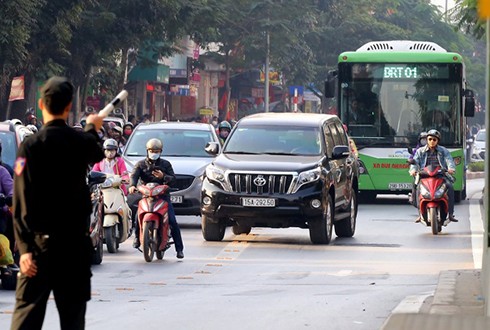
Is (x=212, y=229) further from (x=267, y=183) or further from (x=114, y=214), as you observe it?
(x=114, y=214)

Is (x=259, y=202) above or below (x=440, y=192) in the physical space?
above

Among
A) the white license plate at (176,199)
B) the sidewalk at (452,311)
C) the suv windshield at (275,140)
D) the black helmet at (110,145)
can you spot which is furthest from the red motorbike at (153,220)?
the white license plate at (176,199)

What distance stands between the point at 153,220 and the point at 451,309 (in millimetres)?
6314

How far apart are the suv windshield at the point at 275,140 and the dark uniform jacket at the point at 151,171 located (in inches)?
129

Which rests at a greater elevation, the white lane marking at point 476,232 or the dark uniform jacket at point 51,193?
the dark uniform jacket at point 51,193

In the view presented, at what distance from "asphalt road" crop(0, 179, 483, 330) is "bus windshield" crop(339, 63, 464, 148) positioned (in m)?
6.32

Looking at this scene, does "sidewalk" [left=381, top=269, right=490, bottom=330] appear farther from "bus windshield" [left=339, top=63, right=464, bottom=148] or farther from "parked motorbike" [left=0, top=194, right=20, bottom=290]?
"bus windshield" [left=339, top=63, right=464, bottom=148]

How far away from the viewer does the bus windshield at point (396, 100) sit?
29.1 meters

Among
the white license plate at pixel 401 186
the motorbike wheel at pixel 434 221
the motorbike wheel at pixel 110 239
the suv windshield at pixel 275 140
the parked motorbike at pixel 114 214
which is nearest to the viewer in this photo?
the parked motorbike at pixel 114 214

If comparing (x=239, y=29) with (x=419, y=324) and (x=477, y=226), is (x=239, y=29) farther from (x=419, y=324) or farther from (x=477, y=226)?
(x=419, y=324)

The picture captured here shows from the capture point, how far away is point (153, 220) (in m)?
16.8

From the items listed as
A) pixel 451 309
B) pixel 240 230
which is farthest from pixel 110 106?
pixel 240 230

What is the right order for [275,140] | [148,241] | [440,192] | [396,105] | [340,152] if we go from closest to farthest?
→ [148,241], [340,152], [275,140], [440,192], [396,105]

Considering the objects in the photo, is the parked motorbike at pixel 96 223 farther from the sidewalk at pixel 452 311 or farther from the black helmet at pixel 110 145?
the sidewalk at pixel 452 311
